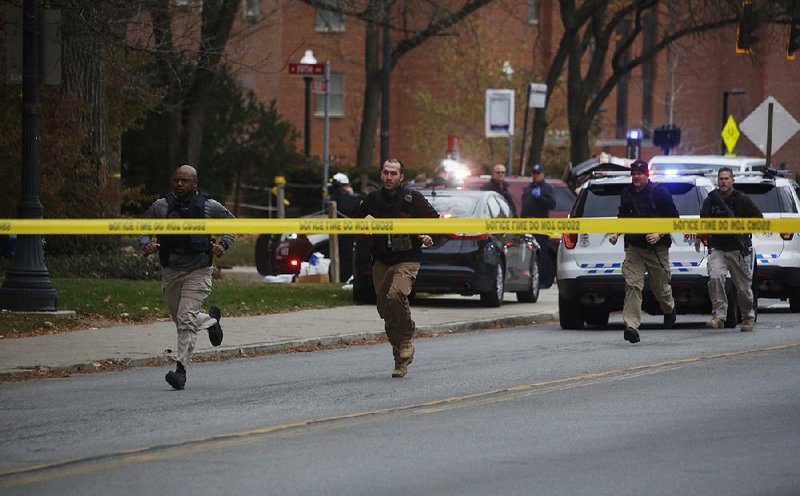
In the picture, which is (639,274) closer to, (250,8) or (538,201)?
(538,201)

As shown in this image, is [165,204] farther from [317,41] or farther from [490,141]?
[317,41]

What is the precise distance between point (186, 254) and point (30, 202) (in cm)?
474

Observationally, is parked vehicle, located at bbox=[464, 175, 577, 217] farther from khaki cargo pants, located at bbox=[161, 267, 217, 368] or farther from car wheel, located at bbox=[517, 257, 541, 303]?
khaki cargo pants, located at bbox=[161, 267, 217, 368]

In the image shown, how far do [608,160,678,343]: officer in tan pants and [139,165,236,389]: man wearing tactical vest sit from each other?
5.14 meters

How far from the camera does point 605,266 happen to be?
61.1 ft

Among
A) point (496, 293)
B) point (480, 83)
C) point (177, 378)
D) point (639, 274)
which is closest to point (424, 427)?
point (177, 378)

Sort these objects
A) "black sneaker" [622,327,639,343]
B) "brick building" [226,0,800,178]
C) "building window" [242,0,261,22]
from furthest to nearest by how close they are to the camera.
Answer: "brick building" [226,0,800,178]
"building window" [242,0,261,22]
"black sneaker" [622,327,639,343]

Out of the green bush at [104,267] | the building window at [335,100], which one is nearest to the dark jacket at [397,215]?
the green bush at [104,267]

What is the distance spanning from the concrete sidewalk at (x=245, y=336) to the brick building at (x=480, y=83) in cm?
2730

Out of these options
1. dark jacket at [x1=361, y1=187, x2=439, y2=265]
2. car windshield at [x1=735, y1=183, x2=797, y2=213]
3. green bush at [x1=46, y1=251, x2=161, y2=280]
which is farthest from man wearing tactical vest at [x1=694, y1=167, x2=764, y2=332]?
green bush at [x1=46, y1=251, x2=161, y2=280]

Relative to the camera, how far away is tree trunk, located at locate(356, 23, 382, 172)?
43.2 metres

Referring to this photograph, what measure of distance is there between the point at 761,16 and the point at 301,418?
2797 centimetres

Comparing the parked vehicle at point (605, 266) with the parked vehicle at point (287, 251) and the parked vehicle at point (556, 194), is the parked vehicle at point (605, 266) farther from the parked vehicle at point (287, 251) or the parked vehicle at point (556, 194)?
the parked vehicle at point (556, 194)

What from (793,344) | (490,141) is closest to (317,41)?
(490,141)
